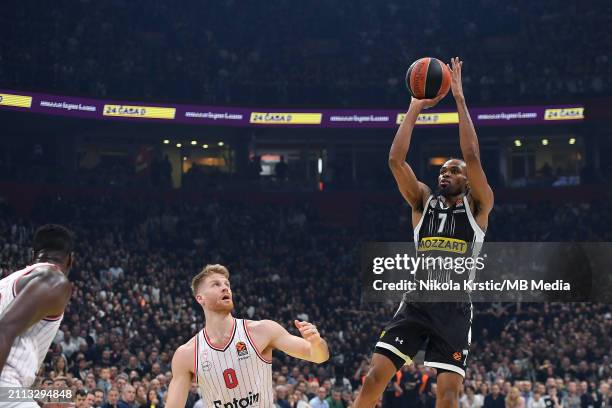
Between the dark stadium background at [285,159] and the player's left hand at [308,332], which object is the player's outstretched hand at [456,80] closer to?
the player's left hand at [308,332]

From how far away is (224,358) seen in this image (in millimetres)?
7309

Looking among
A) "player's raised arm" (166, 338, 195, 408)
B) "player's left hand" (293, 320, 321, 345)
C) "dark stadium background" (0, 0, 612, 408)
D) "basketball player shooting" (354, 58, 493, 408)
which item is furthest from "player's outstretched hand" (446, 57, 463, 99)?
"dark stadium background" (0, 0, 612, 408)

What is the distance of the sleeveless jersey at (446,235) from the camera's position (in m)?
8.31

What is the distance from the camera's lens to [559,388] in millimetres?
20062

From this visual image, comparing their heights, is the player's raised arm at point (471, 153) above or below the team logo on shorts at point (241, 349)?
above

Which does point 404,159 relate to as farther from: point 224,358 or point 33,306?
point 33,306

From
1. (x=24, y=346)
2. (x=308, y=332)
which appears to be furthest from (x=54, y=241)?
(x=308, y=332)

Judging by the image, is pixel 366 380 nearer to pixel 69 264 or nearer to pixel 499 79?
pixel 69 264

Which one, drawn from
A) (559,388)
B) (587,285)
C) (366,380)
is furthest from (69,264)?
(587,285)

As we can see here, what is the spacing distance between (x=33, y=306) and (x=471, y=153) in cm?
444

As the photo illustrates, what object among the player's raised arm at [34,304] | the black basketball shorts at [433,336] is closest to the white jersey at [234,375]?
the black basketball shorts at [433,336]

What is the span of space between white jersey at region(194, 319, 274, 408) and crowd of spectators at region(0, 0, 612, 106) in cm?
2595

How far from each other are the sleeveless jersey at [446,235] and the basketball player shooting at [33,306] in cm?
383

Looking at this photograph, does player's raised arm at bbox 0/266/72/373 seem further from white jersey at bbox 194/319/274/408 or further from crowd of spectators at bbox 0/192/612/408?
crowd of spectators at bbox 0/192/612/408
